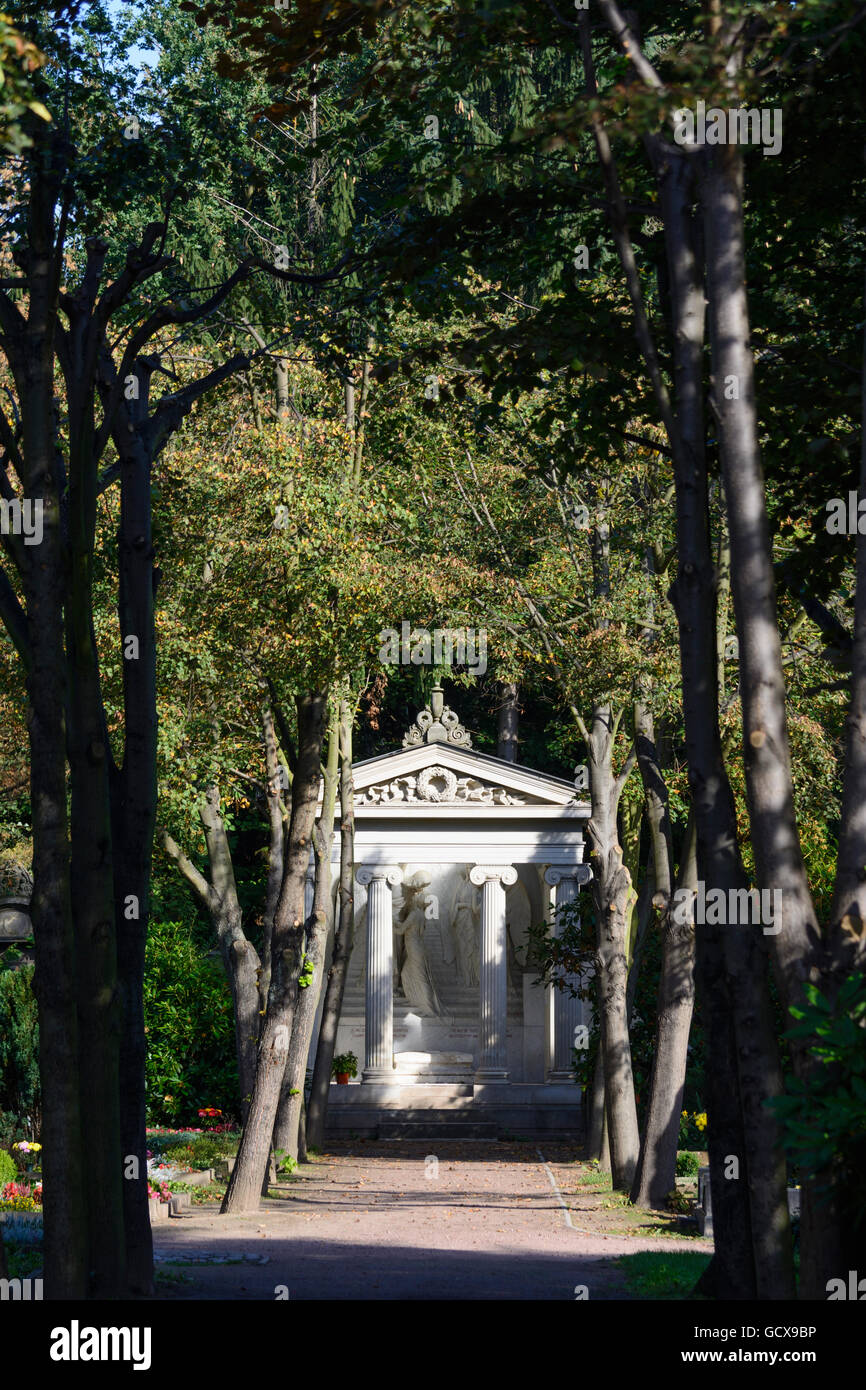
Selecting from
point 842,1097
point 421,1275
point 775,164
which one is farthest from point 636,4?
point 421,1275

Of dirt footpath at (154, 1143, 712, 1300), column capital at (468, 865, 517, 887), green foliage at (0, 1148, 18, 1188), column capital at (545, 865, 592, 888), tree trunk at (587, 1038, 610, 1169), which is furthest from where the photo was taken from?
column capital at (468, 865, 517, 887)

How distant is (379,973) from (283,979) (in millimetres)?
14619

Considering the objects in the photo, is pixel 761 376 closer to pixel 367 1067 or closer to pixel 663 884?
pixel 663 884

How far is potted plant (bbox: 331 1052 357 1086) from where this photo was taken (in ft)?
98.5

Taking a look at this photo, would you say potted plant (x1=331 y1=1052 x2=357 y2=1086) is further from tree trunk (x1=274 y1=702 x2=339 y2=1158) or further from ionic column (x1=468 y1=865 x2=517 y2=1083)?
tree trunk (x1=274 y1=702 x2=339 y2=1158)

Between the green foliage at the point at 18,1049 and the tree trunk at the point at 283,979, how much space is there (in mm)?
5478

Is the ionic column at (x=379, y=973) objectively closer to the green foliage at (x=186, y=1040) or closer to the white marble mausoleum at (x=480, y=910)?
the white marble mausoleum at (x=480, y=910)

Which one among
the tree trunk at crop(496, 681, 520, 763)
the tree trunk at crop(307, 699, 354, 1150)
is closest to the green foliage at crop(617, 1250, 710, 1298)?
the tree trunk at crop(307, 699, 354, 1150)

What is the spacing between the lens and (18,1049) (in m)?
21.0

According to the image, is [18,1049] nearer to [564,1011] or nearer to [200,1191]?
[200,1191]

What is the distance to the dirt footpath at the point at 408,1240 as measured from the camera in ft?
36.8

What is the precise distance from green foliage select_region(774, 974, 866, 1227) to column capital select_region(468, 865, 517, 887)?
24.8 metres

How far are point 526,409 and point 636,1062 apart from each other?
12.1 m

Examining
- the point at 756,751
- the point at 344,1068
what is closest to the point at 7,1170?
the point at 756,751
